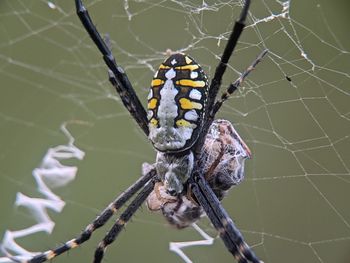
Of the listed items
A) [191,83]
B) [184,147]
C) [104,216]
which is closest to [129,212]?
[104,216]

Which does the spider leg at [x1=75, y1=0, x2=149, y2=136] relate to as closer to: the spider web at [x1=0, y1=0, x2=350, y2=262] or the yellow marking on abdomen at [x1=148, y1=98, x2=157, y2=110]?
the yellow marking on abdomen at [x1=148, y1=98, x2=157, y2=110]

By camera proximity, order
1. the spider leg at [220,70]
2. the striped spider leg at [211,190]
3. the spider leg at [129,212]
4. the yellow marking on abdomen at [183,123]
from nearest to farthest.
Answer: the spider leg at [220,70] → the striped spider leg at [211,190] → the yellow marking on abdomen at [183,123] → the spider leg at [129,212]

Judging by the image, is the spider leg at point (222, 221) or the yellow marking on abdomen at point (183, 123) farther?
the spider leg at point (222, 221)

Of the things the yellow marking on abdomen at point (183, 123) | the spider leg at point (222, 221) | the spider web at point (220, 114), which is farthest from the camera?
the spider web at point (220, 114)

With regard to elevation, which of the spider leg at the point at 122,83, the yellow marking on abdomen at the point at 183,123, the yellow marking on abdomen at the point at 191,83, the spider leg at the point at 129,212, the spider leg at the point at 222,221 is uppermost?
the spider leg at the point at 122,83

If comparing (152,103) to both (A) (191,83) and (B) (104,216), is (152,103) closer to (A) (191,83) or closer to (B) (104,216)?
(A) (191,83)

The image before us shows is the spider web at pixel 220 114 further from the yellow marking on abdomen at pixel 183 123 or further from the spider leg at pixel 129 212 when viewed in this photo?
the yellow marking on abdomen at pixel 183 123

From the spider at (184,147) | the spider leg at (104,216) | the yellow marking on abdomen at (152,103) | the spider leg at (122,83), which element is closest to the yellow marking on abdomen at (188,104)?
the spider at (184,147)
